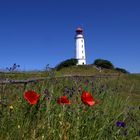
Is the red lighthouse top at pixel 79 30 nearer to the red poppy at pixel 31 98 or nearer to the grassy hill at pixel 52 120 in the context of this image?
the grassy hill at pixel 52 120

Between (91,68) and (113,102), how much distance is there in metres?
37.8

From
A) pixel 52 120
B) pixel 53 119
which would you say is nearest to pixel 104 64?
pixel 53 119

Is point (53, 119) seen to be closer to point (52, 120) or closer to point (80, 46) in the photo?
point (52, 120)

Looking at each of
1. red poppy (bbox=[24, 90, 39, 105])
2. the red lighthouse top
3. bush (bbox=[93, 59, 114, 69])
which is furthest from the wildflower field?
the red lighthouse top

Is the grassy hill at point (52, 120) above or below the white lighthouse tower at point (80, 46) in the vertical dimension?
below

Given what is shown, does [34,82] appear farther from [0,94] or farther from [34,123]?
[34,123]

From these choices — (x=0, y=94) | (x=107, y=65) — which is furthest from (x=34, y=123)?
(x=107, y=65)

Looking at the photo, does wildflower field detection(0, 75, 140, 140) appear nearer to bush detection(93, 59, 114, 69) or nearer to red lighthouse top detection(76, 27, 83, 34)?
bush detection(93, 59, 114, 69)

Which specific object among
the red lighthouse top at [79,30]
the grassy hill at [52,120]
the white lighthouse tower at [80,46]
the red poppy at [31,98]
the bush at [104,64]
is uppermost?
the red lighthouse top at [79,30]

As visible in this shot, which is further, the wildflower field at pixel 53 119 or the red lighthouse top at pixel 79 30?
the red lighthouse top at pixel 79 30

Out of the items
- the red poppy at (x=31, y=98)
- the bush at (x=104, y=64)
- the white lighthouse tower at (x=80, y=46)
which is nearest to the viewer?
the red poppy at (x=31, y=98)

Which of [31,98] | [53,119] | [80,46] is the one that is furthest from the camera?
[80,46]

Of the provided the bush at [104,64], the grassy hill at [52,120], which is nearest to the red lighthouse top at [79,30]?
the bush at [104,64]

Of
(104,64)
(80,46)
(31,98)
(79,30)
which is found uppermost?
(79,30)
